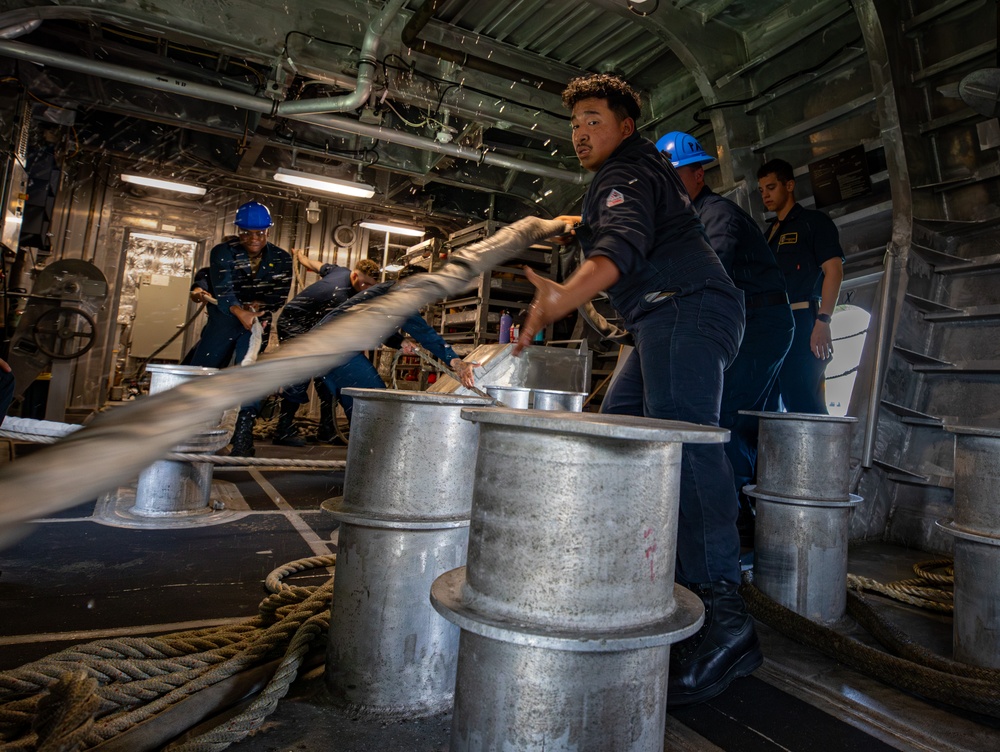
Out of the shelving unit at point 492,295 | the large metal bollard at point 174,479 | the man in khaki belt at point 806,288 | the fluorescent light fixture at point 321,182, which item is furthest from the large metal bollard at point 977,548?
the fluorescent light fixture at point 321,182

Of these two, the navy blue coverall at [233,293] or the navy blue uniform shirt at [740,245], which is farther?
the navy blue coverall at [233,293]

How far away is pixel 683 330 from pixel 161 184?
9674 millimetres

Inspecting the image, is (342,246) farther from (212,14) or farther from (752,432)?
(752,432)

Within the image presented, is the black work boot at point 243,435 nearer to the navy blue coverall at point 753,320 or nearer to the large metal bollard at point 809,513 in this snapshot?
the navy blue coverall at point 753,320

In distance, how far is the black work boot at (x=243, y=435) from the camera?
6172 millimetres

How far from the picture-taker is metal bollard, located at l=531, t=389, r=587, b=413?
4137 millimetres

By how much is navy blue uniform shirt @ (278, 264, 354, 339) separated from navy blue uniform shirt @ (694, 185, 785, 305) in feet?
11.9

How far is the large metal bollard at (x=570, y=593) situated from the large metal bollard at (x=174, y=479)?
3.15m

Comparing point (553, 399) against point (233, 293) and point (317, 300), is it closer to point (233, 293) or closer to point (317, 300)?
point (317, 300)

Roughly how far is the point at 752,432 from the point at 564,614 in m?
2.85

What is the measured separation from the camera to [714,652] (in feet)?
6.07

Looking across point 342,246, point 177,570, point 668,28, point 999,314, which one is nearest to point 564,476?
point 177,570

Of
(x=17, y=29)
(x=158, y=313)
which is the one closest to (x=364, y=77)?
(x=17, y=29)

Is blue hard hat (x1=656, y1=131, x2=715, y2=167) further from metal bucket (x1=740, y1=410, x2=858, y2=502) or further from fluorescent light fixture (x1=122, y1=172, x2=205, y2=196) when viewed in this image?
fluorescent light fixture (x1=122, y1=172, x2=205, y2=196)
